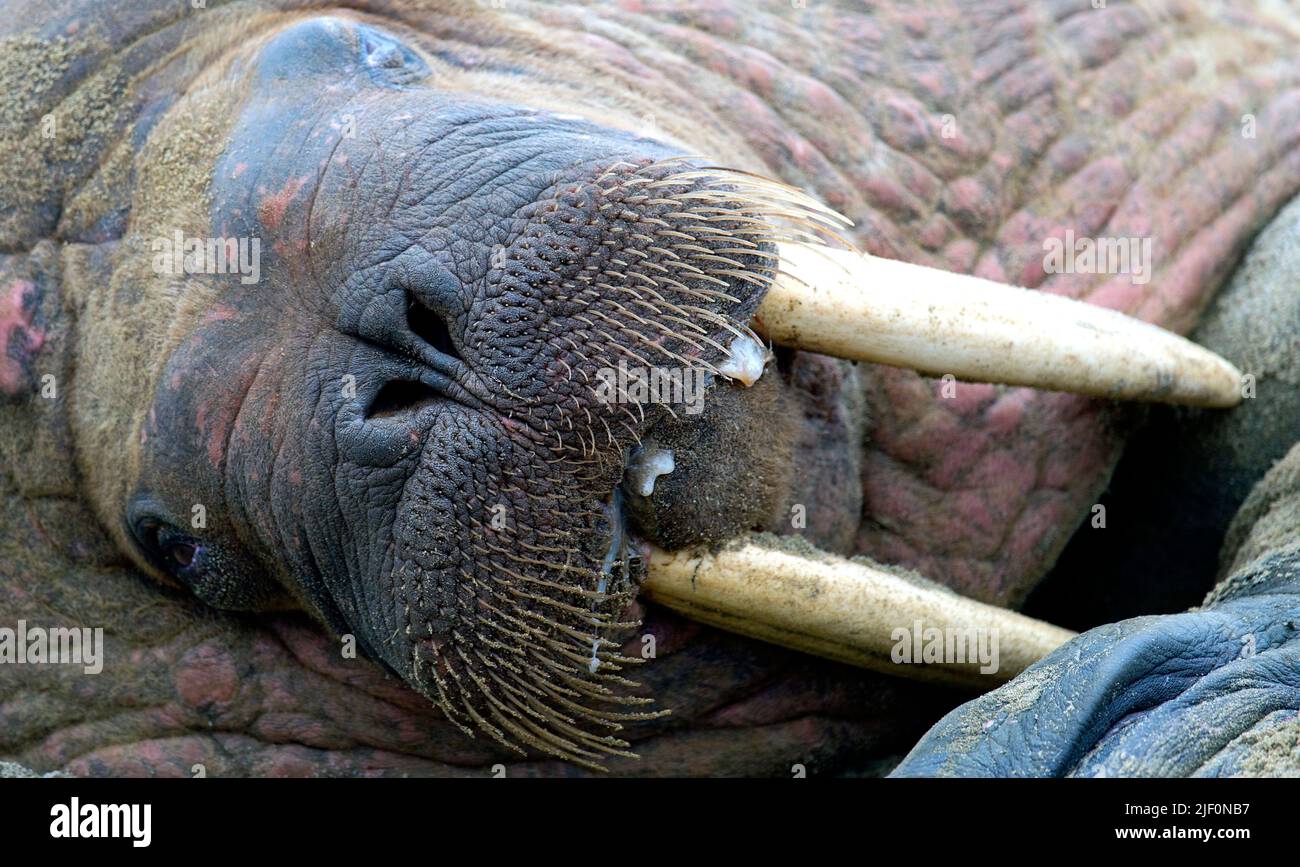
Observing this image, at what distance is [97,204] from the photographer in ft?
13.5

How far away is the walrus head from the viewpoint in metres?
3.45

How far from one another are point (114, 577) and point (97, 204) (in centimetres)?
106

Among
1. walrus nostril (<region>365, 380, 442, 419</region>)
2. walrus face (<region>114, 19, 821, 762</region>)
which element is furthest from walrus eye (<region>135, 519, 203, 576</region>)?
walrus nostril (<region>365, 380, 442, 419</region>)

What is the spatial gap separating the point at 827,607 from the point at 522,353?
1082 millimetres

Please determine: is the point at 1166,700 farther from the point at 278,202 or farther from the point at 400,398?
the point at 278,202

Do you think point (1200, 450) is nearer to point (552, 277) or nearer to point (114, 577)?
point (552, 277)

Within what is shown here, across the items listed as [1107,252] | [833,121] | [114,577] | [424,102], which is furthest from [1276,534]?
[114,577]

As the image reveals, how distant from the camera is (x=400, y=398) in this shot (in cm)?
356

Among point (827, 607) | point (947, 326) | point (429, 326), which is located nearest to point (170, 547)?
point (429, 326)

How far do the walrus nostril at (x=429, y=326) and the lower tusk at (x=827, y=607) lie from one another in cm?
74

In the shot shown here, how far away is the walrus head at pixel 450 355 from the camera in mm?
3453

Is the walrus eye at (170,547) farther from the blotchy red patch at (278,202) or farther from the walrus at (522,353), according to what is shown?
the blotchy red patch at (278,202)

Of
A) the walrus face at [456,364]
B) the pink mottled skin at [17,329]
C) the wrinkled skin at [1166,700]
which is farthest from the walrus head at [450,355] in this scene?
the wrinkled skin at [1166,700]
